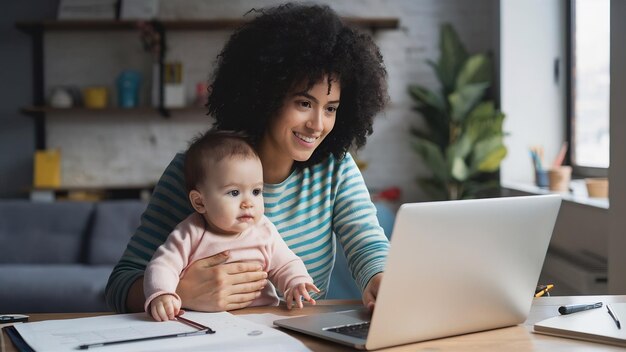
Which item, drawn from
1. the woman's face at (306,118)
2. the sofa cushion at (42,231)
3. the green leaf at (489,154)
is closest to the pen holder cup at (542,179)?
the green leaf at (489,154)

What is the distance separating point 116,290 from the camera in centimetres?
146

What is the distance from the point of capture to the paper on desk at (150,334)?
41.6 inches

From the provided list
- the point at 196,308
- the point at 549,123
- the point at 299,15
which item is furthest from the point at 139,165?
the point at 196,308

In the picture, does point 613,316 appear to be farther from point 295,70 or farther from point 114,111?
point 114,111

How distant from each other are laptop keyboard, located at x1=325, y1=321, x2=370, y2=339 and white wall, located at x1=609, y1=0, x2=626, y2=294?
4.86ft

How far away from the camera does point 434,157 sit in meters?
4.52

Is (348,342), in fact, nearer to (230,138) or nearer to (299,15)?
(230,138)

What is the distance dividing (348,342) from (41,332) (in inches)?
17.9

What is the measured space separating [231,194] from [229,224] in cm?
5

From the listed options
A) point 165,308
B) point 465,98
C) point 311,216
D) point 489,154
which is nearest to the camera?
point 165,308

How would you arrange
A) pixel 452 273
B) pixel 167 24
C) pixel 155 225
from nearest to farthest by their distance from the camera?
pixel 452 273, pixel 155 225, pixel 167 24

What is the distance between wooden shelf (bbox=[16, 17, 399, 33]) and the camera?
4.95 metres

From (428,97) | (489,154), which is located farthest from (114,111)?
(489,154)

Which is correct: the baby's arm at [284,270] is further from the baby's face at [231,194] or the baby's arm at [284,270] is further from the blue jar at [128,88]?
the blue jar at [128,88]
